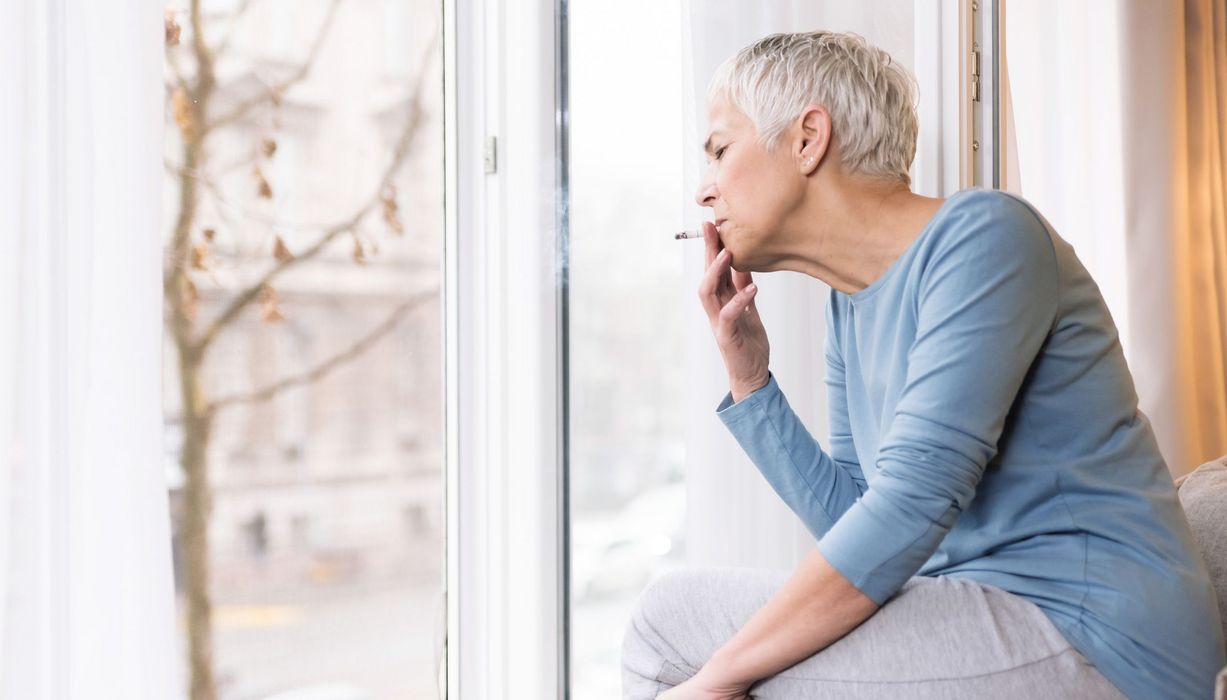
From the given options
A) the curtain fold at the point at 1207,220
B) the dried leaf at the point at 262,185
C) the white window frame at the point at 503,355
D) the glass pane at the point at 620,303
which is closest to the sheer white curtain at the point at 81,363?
the dried leaf at the point at 262,185

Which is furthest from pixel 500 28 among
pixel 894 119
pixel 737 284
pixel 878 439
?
pixel 878 439

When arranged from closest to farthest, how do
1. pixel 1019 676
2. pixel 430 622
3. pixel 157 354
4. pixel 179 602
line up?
pixel 1019 676 < pixel 157 354 < pixel 179 602 < pixel 430 622

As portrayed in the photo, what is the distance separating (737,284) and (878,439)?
261 mm

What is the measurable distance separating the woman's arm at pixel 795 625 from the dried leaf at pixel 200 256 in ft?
2.54

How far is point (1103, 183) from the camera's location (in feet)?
6.93

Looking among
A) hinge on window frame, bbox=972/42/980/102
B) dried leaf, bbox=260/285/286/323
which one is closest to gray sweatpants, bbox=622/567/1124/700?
dried leaf, bbox=260/285/286/323

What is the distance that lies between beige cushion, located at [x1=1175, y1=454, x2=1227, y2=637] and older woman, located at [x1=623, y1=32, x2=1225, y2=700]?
323 millimetres

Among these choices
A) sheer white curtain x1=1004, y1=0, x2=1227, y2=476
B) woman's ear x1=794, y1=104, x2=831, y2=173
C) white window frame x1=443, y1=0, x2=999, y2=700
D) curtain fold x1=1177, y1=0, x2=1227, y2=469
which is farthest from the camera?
curtain fold x1=1177, y1=0, x2=1227, y2=469

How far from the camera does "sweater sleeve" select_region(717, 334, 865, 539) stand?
1.25 m

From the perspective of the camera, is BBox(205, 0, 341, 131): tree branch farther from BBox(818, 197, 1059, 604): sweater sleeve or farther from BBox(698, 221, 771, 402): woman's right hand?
BBox(818, 197, 1059, 604): sweater sleeve

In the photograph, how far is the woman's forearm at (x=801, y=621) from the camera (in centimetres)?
90

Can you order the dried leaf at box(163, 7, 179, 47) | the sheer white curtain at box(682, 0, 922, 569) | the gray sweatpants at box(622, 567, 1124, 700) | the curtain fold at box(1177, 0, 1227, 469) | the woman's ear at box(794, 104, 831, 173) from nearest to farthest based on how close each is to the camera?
1. the gray sweatpants at box(622, 567, 1124, 700)
2. the woman's ear at box(794, 104, 831, 173)
3. the dried leaf at box(163, 7, 179, 47)
4. the sheer white curtain at box(682, 0, 922, 569)
5. the curtain fold at box(1177, 0, 1227, 469)

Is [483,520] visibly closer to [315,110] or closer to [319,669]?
[319,669]

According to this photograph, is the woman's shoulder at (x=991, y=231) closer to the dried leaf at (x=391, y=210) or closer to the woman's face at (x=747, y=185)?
the woman's face at (x=747, y=185)
